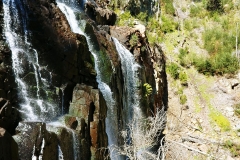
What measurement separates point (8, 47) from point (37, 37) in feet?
3.37

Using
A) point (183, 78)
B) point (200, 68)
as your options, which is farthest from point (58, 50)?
point (200, 68)

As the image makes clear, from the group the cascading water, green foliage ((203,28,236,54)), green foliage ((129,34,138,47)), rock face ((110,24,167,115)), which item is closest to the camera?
the cascading water

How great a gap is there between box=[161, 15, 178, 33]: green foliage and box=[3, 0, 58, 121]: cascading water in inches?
584

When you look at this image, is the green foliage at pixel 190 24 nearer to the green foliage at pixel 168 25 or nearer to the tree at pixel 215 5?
the green foliage at pixel 168 25

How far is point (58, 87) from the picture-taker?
30.0 feet

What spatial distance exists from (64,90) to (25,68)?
131 cm

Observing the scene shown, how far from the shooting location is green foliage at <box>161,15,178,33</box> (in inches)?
890

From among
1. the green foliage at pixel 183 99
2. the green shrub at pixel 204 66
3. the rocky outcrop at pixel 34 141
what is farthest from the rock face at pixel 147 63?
the rocky outcrop at pixel 34 141

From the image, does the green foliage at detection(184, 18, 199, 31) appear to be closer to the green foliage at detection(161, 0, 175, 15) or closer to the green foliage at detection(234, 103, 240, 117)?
the green foliage at detection(161, 0, 175, 15)

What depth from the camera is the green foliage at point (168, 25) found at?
2261 cm

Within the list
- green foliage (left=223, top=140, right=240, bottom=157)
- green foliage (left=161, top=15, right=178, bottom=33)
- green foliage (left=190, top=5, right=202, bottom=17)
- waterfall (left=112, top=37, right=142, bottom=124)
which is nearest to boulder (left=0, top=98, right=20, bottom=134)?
waterfall (left=112, top=37, right=142, bottom=124)

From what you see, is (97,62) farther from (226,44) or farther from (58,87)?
(226,44)

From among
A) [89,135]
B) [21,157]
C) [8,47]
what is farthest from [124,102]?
[21,157]

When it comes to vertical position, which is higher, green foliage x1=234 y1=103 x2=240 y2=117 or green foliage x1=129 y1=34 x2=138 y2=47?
green foliage x1=129 y1=34 x2=138 y2=47
